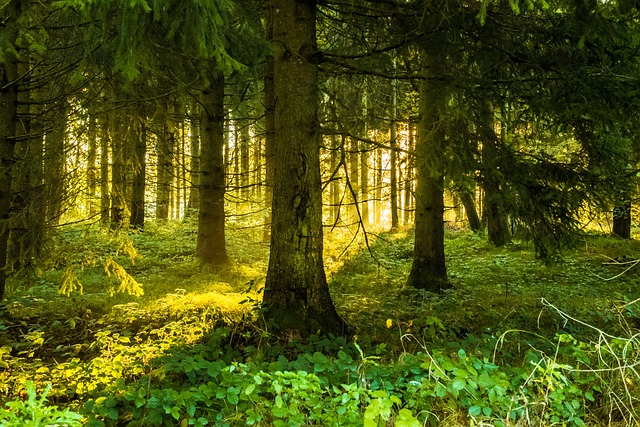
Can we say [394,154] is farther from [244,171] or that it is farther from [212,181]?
[212,181]

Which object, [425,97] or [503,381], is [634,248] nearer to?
[425,97]

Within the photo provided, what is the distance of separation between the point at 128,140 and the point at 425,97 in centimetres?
515

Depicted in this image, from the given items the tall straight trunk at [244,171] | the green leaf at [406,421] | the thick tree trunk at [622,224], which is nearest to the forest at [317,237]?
the green leaf at [406,421]

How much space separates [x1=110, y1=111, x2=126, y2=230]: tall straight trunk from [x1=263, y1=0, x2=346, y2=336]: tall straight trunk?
2340 mm

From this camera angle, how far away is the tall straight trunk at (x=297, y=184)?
5.14 meters

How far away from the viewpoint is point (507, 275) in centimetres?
994

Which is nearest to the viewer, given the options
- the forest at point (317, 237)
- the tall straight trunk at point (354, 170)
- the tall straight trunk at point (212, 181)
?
the forest at point (317, 237)

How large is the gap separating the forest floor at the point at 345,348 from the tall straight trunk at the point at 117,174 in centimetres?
29

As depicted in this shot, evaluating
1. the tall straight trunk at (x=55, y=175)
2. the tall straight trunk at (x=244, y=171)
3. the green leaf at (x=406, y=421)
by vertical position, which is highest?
the tall straight trunk at (x=244, y=171)

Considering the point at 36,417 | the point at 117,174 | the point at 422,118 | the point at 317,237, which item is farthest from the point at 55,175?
the point at 422,118

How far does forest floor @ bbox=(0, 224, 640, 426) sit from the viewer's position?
3008 mm

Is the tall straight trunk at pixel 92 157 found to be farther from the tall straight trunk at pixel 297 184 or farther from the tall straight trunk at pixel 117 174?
the tall straight trunk at pixel 297 184

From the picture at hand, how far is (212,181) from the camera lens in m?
9.75

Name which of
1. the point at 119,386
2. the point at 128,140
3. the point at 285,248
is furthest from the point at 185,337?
the point at 128,140
